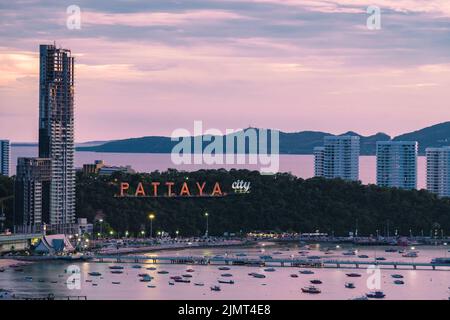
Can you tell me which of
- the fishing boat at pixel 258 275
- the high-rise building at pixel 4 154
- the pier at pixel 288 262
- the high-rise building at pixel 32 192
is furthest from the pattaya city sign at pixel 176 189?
the high-rise building at pixel 4 154

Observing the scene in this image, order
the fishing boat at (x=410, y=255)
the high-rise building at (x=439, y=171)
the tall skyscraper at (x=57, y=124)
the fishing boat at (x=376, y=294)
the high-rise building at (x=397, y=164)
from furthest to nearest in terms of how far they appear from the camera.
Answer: the high-rise building at (x=397, y=164) → the high-rise building at (x=439, y=171) → the tall skyscraper at (x=57, y=124) → the fishing boat at (x=410, y=255) → the fishing boat at (x=376, y=294)

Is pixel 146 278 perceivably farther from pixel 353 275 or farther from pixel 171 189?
pixel 171 189

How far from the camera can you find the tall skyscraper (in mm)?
30906

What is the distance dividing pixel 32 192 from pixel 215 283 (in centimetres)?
1040

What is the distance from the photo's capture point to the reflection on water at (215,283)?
19125mm

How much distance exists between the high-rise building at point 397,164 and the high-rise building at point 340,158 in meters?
1.13

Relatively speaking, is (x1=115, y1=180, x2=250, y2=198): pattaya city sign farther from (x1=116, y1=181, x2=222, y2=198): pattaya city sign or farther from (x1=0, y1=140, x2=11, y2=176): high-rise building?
(x1=0, y1=140, x2=11, y2=176): high-rise building

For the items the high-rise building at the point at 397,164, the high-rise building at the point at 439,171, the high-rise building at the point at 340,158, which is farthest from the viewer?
the high-rise building at the point at 340,158

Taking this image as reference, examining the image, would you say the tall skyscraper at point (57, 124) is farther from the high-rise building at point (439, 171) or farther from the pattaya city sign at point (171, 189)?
the high-rise building at point (439, 171)

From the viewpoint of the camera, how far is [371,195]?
121 feet
